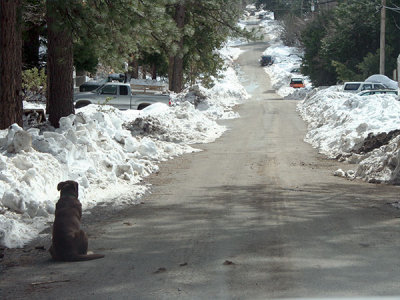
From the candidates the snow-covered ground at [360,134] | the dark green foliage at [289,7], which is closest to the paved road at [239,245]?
the snow-covered ground at [360,134]

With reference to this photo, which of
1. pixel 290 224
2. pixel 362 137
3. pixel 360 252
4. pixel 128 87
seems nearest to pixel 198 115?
pixel 128 87

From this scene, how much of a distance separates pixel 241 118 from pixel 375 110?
1258 cm

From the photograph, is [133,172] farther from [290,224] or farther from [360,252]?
[360,252]

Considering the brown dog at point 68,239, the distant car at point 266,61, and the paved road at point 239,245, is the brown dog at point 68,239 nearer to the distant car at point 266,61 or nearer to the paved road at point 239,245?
the paved road at point 239,245

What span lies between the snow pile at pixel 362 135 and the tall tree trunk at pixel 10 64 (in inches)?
300

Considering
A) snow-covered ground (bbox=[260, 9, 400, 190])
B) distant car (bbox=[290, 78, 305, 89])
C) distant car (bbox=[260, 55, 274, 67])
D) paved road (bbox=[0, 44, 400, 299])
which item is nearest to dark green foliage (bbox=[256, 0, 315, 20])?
distant car (bbox=[260, 55, 274, 67])

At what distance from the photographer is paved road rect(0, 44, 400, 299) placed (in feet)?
19.9

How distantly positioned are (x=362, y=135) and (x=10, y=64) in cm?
1027

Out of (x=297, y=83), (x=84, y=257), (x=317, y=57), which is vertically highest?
(x=317, y=57)

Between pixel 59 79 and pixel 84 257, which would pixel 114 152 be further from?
pixel 84 257

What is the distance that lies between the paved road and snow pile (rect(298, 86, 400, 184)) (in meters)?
0.74

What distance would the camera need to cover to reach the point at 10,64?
44.1 feet

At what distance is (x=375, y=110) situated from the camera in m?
22.7

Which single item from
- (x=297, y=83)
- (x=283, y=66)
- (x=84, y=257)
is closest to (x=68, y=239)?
(x=84, y=257)
